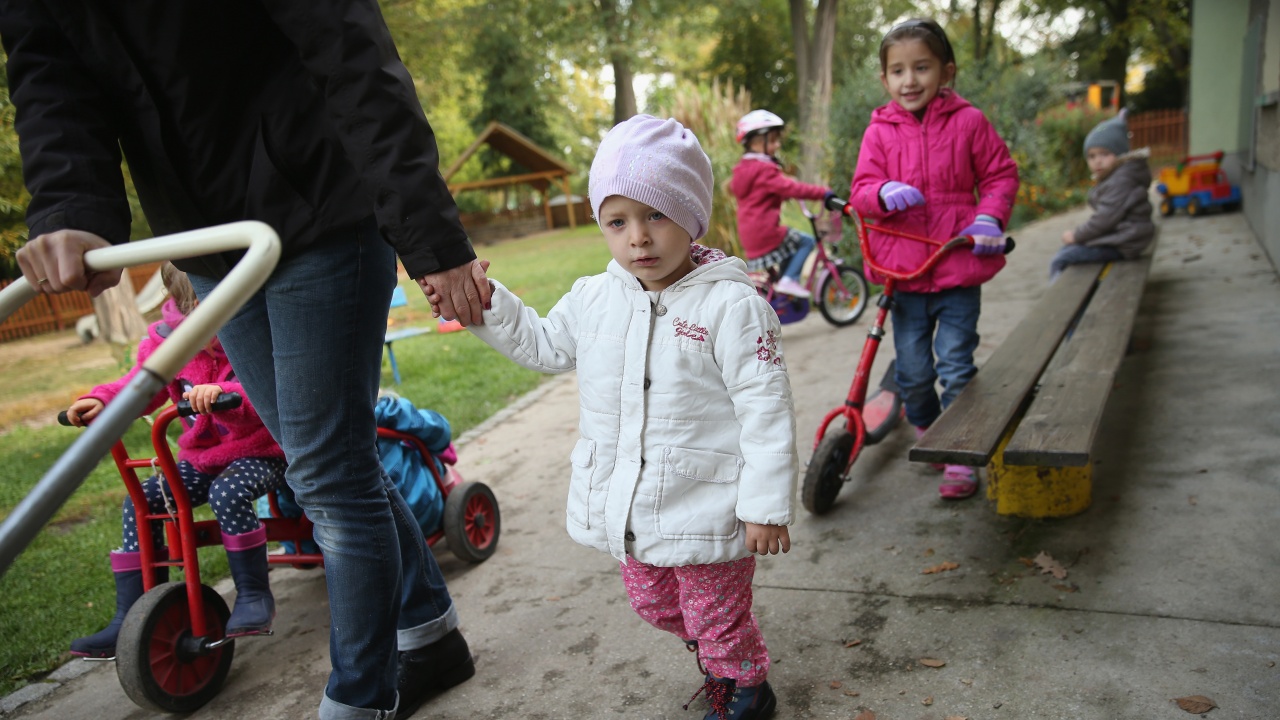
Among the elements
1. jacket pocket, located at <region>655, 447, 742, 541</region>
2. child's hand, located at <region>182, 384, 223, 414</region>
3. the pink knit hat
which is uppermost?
the pink knit hat

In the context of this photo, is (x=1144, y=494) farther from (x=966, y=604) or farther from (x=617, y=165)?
(x=617, y=165)

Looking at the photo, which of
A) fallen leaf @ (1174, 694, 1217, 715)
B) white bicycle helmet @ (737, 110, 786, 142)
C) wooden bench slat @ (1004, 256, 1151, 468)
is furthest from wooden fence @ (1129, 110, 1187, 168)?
fallen leaf @ (1174, 694, 1217, 715)

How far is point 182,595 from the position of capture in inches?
106

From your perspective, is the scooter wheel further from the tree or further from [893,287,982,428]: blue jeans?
the tree

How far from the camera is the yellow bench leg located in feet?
10.5

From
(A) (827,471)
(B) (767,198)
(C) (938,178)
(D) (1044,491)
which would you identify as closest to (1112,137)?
(B) (767,198)

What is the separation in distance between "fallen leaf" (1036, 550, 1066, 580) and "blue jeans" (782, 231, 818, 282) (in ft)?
13.9

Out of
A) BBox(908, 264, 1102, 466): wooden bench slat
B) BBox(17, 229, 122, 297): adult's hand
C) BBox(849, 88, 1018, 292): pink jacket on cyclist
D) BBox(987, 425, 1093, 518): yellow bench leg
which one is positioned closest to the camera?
BBox(17, 229, 122, 297): adult's hand

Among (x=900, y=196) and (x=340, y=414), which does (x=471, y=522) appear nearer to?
(x=340, y=414)

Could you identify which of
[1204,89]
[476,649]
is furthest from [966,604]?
[1204,89]

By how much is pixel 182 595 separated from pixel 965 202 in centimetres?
305

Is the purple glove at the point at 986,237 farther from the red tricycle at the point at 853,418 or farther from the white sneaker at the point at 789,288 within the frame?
the white sneaker at the point at 789,288

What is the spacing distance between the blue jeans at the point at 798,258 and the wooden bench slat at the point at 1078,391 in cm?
238

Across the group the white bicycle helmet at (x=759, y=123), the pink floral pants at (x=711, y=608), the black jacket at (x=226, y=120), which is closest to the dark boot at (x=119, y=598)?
the black jacket at (x=226, y=120)
